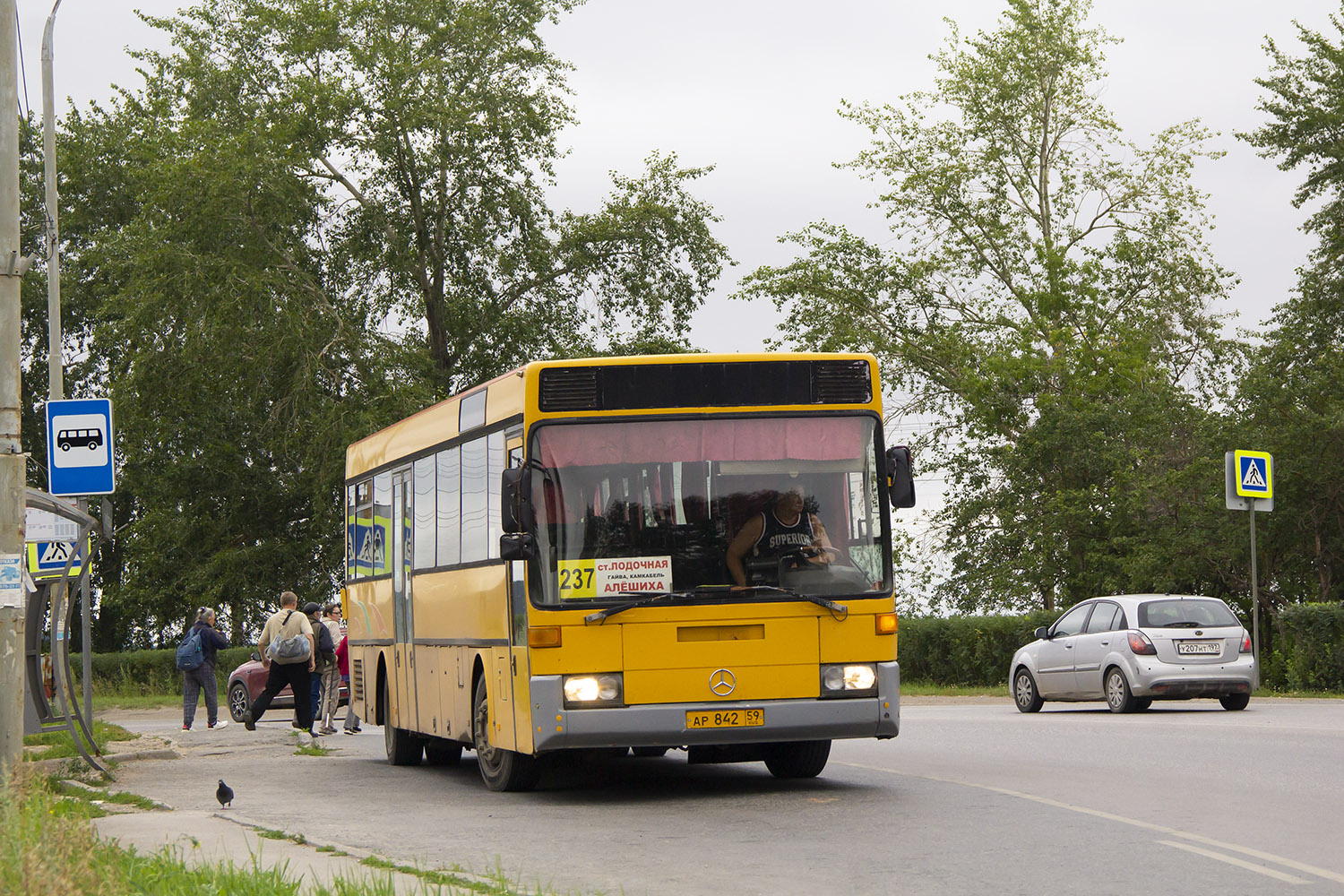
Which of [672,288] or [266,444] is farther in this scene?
[672,288]

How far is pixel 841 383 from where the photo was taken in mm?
12727

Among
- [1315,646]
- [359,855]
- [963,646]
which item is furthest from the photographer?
[963,646]

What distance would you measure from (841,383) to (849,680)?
208 cm

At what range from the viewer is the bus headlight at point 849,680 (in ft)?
40.2

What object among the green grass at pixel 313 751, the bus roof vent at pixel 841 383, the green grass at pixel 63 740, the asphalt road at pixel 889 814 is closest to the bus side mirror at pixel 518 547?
the asphalt road at pixel 889 814

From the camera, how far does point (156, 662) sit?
149ft

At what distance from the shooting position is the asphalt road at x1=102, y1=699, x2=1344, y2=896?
8805 mm

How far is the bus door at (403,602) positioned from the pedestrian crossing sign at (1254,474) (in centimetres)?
1415

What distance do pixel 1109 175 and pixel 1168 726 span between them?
30103mm

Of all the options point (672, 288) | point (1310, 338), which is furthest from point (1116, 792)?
point (672, 288)

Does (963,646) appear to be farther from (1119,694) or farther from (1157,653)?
(1157,653)

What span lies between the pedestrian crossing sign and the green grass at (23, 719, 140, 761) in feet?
51.5

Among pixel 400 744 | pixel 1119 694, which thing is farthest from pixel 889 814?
pixel 1119 694

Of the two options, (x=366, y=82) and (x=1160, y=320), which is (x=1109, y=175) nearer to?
(x=1160, y=320)
